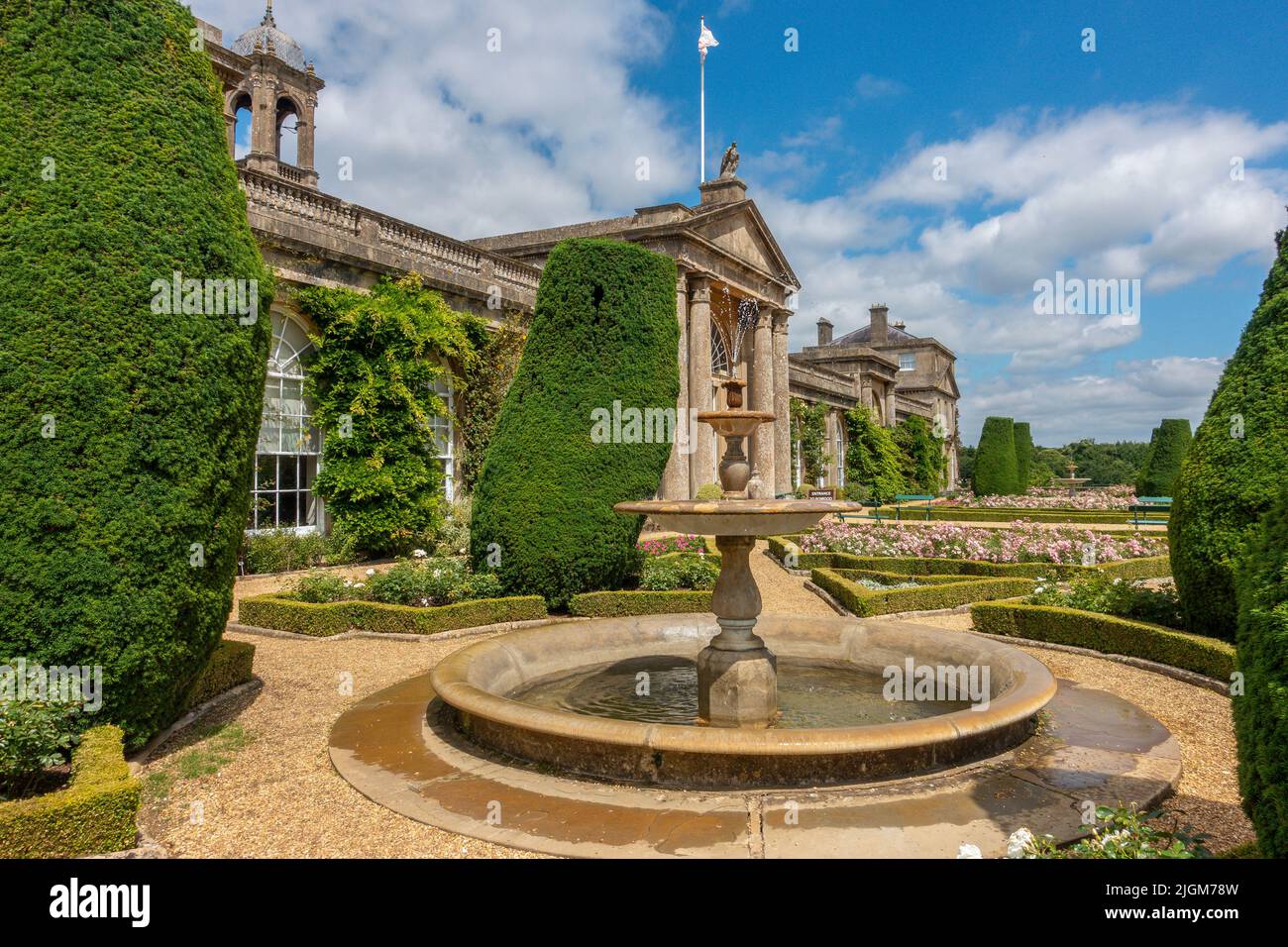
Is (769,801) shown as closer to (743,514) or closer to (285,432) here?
(743,514)

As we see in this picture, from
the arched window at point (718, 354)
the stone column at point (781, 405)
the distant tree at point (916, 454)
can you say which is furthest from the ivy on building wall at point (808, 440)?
the distant tree at point (916, 454)

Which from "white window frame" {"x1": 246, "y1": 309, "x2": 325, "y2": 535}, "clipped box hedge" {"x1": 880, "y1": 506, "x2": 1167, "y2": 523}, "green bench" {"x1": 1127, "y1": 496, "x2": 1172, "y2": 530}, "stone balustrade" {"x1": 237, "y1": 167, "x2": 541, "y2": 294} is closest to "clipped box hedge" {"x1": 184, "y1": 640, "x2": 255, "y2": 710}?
"white window frame" {"x1": 246, "y1": 309, "x2": 325, "y2": 535}

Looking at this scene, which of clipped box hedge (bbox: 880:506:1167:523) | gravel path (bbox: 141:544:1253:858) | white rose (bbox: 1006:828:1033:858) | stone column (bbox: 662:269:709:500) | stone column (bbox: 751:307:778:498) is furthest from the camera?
stone column (bbox: 751:307:778:498)

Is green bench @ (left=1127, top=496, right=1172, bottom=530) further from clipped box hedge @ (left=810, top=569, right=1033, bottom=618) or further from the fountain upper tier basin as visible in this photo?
the fountain upper tier basin

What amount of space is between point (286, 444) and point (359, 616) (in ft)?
22.8

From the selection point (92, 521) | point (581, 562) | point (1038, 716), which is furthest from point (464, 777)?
point (581, 562)

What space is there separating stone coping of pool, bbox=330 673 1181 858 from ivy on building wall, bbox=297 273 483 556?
10.3 meters

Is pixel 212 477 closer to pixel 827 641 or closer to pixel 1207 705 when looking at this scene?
pixel 827 641

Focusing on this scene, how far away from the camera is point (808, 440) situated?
3534cm

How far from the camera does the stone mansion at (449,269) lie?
1462 cm

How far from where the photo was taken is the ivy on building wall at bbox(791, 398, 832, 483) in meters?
34.9

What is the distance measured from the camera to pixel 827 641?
7812 mm

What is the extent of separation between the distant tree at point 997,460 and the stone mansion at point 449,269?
8903 mm

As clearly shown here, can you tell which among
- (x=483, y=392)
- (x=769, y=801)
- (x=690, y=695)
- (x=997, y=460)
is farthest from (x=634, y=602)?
(x=997, y=460)
